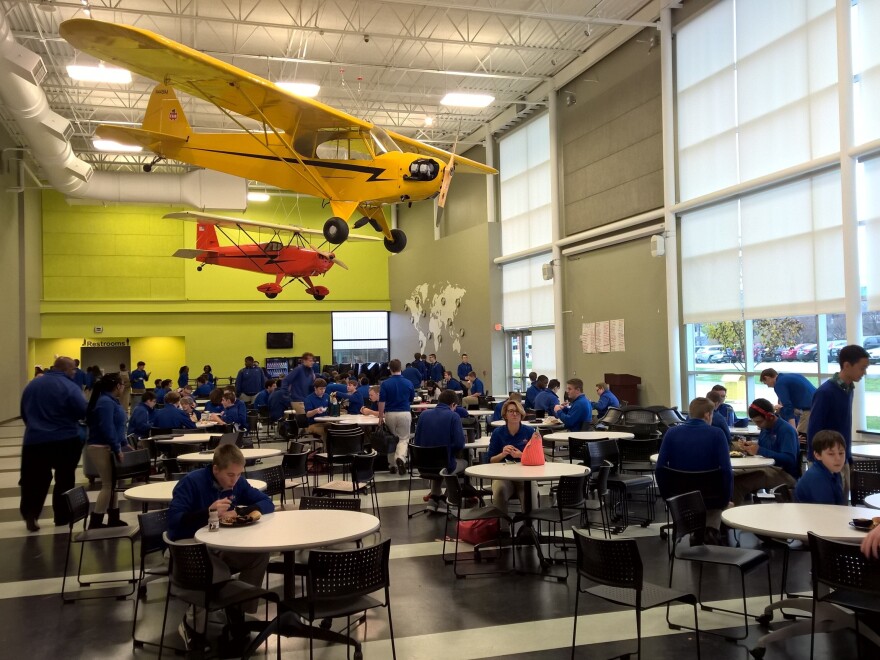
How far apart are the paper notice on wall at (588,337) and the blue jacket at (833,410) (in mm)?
9941

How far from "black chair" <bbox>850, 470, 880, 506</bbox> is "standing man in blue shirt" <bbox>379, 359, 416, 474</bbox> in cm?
592

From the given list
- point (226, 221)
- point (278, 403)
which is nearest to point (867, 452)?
point (278, 403)

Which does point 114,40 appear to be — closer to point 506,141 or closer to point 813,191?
point 813,191

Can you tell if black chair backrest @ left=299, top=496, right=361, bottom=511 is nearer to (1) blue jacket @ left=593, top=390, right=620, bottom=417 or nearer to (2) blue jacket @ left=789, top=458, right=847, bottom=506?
(2) blue jacket @ left=789, top=458, right=847, bottom=506

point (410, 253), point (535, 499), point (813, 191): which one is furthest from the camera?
point (410, 253)

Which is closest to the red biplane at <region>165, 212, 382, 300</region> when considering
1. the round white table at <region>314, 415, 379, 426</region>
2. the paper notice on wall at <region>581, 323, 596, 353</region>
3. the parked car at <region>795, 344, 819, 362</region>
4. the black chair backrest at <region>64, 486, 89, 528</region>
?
the paper notice on wall at <region>581, 323, 596, 353</region>

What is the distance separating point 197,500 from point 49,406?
12.7ft

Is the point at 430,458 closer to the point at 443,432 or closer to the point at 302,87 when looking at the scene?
the point at 443,432

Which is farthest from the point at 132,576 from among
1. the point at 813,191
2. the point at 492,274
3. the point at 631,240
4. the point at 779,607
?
the point at 492,274

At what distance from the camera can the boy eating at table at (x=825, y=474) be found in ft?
13.8

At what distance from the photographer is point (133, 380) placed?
2211 centimetres

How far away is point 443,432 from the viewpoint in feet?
23.9

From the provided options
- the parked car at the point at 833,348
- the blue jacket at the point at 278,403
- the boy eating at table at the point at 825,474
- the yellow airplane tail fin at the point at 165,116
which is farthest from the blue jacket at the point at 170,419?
the parked car at the point at 833,348

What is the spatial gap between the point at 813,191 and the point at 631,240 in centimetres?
415
